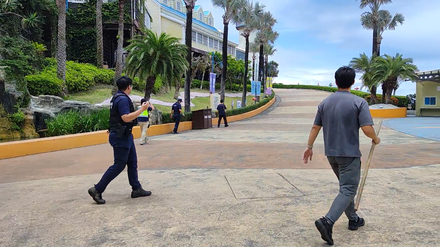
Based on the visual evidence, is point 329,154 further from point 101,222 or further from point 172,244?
point 101,222

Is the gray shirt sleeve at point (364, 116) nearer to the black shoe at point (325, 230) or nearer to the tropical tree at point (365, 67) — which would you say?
the black shoe at point (325, 230)

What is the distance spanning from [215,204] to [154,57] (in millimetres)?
11610

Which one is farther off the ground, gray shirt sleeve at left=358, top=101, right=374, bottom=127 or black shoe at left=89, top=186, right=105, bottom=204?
gray shirt sleeve at left=358, top=101, right=374, bottom=127

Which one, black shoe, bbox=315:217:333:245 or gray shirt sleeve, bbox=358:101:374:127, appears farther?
gray shirt sleeve, bbox=358:101:374:127

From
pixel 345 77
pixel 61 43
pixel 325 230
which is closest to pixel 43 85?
pixel 61 43

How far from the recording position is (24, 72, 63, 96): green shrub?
15828mm

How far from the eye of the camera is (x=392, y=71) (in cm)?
2519

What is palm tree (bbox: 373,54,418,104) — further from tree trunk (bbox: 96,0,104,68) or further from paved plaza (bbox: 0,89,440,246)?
tree trunk (bbox: 96,0,104,68)

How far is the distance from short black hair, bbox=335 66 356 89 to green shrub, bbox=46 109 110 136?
975 cm

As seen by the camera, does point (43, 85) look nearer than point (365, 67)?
Yes

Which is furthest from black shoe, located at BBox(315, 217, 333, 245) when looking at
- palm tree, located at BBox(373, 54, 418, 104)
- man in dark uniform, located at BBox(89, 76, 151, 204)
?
palm tree, located at BBox(373, 54, 418, 104)

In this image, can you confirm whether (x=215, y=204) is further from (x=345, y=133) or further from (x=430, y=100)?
(x=430, y=100)

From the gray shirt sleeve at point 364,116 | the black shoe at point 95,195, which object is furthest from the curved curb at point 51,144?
the gray shirt sleeve at point 364,116

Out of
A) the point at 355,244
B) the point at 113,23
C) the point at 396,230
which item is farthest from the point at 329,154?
the point at 113,23
